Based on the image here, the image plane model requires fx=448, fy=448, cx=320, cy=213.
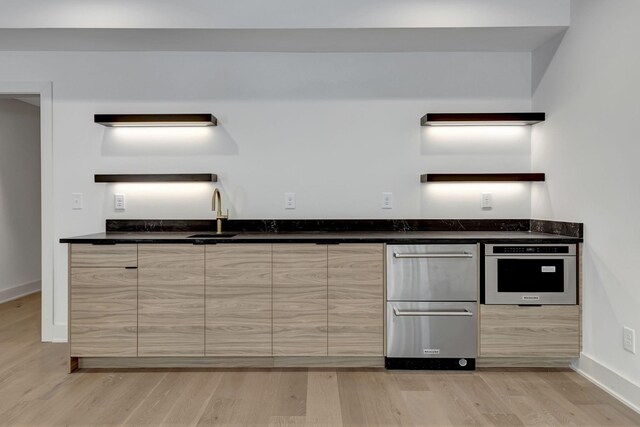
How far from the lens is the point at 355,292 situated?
108 inches

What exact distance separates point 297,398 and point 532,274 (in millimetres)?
1576

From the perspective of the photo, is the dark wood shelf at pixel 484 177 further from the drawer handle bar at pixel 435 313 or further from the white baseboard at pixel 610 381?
the white baseboard at pixel 610 381

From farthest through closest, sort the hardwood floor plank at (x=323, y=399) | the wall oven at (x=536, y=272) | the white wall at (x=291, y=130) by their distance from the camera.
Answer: the white wall at (x=291, y=130)
the wall oven at (x=536, y=272)
the hardwood floor plank at (x=323, y=399)

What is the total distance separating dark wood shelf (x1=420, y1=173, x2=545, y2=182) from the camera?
316 cm

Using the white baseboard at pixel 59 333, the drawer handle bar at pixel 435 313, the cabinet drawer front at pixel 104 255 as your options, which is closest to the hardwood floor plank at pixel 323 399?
the drawer handle bar at pixel 435 313

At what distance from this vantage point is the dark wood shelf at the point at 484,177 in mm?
3160

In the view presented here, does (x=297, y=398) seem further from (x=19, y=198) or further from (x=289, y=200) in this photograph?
(x=19, y=198)

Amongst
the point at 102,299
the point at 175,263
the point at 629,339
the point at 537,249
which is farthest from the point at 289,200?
the point at 629,339

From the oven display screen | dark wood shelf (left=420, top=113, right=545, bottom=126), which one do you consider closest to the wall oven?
the oven display screen

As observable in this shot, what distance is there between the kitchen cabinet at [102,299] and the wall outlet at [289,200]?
1.09 metres

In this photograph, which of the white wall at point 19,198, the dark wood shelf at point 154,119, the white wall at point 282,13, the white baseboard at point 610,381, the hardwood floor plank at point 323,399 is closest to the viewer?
the hardwood floor plank at point 323,399

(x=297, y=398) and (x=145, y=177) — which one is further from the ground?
(x=145, y=177)

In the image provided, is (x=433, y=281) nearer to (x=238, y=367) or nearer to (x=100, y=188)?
(x=238, y=367)

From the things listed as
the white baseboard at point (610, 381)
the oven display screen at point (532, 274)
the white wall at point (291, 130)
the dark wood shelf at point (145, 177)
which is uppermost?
the white wall at point (291, 130)
